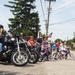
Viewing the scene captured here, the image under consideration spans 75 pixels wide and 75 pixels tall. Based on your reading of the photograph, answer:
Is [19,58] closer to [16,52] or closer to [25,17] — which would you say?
[16,52]

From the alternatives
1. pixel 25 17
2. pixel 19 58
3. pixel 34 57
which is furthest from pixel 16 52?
pixel 25 17

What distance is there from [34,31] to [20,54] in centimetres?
4678

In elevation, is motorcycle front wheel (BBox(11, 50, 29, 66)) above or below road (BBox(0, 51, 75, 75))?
above

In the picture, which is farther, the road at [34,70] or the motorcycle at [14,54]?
the motorcycle at [14,54]

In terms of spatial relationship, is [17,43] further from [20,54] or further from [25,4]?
[25,4]

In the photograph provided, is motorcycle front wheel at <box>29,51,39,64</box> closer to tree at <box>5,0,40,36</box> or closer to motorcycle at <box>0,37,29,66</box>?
motorcycle at <box>0,37,29,66</box>

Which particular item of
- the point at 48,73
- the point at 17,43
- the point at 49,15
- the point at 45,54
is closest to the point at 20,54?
the point at 17,43

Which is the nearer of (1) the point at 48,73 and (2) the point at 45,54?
(1) the point at 48,73

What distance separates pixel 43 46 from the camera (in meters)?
18.4

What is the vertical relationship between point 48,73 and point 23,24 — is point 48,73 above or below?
below

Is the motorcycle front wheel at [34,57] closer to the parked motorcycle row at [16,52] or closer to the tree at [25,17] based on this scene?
the parked motorcycle row at [16,52]

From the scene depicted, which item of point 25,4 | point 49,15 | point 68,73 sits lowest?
point 68,73

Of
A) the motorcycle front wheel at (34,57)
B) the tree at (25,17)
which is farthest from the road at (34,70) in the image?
the tree at (25,17)

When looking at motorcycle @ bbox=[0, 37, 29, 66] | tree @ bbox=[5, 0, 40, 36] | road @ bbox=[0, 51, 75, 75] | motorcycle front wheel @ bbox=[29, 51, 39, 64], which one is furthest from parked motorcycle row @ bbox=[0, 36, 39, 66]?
tree @ bbox=[5, 0, 40, 36]
